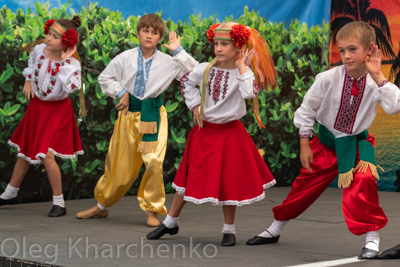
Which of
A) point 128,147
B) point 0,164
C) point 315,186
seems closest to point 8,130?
point 0,164

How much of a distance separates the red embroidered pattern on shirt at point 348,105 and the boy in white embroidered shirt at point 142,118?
1.60 meters

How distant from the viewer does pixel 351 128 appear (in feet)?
14.3

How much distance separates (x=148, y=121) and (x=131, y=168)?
1.34 ft

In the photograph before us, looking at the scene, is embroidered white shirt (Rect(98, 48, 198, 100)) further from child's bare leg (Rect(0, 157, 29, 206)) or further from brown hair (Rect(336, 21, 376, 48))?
brown hair (Rect(336, 21, 376, 48))

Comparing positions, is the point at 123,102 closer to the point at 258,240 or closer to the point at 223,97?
the point at 223,97

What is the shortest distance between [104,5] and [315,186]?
330cm

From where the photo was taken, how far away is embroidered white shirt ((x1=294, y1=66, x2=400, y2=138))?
4301mm

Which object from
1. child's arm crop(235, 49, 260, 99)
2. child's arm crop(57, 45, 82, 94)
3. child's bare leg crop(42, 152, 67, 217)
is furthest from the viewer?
child's bare leg crop(42, 152, 67, 217)

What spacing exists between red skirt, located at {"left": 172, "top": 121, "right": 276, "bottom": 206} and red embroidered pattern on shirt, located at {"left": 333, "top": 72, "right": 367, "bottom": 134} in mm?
711

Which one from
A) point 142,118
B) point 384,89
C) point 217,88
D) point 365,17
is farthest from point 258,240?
point 365,17

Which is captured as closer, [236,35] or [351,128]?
[351,128]

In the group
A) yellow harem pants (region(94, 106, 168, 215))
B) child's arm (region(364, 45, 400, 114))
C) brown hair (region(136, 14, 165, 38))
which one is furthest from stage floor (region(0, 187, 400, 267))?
brown hair (region(136, 14, 165, 38))

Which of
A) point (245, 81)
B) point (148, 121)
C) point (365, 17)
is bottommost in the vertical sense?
point (148, 121)

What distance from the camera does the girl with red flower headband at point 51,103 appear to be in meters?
5.95
